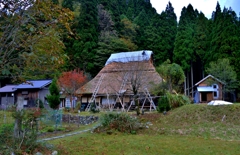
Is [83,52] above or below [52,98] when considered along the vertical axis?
above

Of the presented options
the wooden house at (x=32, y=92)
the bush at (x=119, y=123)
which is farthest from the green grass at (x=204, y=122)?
the wooden house at (x=32, y=92)

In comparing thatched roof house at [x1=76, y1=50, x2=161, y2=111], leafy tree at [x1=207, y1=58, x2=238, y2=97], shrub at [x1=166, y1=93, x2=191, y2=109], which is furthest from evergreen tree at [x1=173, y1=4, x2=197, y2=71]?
shrub at [x1=166, y1=93, x2=191, y2=109]

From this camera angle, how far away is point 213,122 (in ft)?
33.9

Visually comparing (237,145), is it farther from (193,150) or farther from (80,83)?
(80,83)

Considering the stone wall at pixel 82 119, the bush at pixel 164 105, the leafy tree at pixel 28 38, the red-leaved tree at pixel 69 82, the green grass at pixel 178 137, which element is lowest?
the stone wall at pixel 82 119

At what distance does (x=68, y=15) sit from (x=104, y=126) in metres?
6.74

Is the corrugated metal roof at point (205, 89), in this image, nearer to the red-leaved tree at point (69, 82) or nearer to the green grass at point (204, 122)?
the green grass at point (204, 122)

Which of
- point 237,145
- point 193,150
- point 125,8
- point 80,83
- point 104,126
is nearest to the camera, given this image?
point 193,150

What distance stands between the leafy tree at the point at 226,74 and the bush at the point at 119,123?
14774 millimetres

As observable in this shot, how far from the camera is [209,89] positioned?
77.8 ft

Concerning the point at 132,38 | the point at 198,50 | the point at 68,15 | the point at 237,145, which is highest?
the point at 132,38

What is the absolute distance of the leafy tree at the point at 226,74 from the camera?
2105 centimetres

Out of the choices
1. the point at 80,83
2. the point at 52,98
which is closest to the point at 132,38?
the point at 80,83

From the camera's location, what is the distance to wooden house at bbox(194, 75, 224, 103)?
22.8 meters
